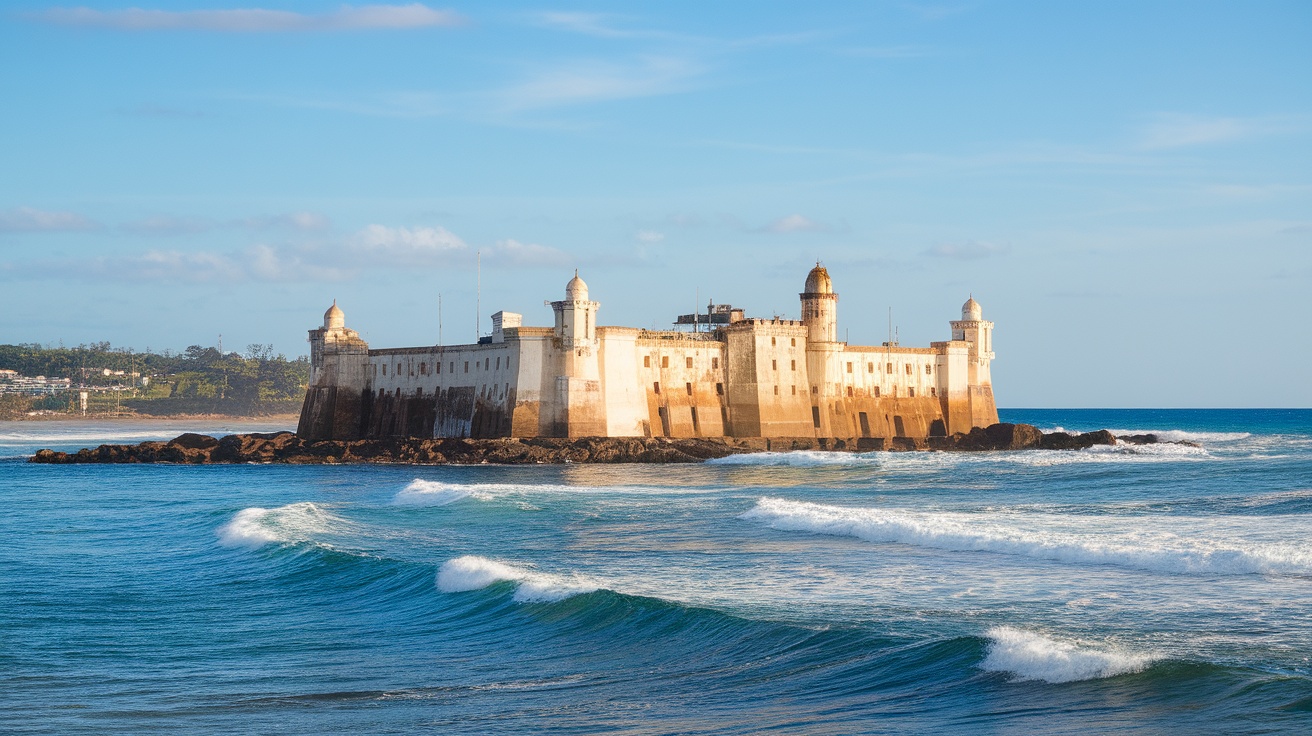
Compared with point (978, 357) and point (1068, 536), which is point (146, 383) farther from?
point (1068, 536)

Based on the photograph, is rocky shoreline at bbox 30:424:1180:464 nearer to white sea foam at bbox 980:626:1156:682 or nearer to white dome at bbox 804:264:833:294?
white dome at bbox 804:264:833:294

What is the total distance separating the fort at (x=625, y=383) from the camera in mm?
60312

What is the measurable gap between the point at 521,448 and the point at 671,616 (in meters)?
40.7

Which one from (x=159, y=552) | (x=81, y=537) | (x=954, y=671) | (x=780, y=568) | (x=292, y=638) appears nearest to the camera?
(x=954, y=671)

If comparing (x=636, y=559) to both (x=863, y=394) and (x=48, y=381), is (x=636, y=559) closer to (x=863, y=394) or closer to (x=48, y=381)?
(x=863, y=394)

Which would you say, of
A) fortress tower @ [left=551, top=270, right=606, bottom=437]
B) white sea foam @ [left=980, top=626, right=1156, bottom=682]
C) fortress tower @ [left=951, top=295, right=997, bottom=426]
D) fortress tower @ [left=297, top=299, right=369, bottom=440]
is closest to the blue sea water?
white sea foam @ [left=980, top=626, right=1156, bottom=682]

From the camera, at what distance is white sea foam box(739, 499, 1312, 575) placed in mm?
21203

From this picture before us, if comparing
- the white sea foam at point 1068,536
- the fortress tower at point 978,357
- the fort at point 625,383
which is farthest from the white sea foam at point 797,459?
the white sea foam at point 1068,536

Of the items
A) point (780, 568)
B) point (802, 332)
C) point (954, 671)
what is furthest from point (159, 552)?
point (802, 332)

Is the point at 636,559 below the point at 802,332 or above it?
below

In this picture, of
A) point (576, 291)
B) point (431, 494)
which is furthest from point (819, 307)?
point (431, 494)

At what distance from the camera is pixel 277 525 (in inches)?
1235

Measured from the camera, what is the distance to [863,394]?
71.4 m

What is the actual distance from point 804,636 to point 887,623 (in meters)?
1.19
